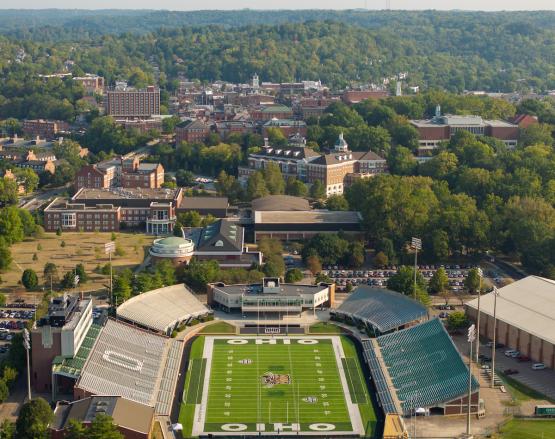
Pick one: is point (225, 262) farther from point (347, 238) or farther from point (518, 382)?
point (518, 382)

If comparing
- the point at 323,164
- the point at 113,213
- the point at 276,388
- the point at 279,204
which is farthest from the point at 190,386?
the point at 323,164

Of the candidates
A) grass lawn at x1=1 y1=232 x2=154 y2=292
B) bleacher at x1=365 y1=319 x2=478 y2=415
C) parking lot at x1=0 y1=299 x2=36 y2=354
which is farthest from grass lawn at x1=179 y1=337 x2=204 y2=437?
grass lawn at x1=1 y1=232 x2=154 y2=292

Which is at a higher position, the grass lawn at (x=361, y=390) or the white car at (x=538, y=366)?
the white car at (x=538, y=366)

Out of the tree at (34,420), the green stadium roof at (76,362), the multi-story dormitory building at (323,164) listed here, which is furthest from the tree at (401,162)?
the tree at (34,420)

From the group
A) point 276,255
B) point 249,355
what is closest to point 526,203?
point 276,255

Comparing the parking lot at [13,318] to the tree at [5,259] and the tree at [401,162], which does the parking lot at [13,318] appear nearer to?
the tree at [5,259]

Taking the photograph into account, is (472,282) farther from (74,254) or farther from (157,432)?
(74,254)
